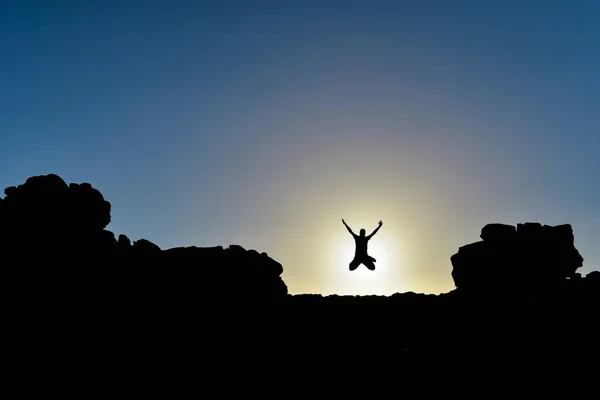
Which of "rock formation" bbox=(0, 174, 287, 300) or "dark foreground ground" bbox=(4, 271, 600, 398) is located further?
"rock formation" bbox=(0, 174, 287, 300)

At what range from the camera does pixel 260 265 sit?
966 inches

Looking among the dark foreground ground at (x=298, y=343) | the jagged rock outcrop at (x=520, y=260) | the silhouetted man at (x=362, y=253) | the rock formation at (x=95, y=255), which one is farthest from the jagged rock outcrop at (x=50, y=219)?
the jagged rock outcrop at (x=520, y=260)

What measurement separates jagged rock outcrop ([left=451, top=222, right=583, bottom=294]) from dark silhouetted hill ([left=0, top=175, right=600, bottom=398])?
0.29ft

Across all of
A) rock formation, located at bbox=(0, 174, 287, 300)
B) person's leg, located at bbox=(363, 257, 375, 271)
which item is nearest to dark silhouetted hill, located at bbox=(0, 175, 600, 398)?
rock formation, located at bbox=(0, 174, 287, 300)

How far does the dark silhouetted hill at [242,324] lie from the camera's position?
800 inches

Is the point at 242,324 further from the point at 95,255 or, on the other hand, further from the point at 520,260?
the point at 520,260

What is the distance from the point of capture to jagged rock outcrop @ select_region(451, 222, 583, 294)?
79.5 feet

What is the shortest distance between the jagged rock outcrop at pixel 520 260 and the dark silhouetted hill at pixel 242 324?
0.09 m

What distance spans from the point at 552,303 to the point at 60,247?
2145 centimetres

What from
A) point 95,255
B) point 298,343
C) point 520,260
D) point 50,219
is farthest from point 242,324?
point 520,260

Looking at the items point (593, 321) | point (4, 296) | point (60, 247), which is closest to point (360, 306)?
point (593, 321)

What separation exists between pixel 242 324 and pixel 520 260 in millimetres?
13346

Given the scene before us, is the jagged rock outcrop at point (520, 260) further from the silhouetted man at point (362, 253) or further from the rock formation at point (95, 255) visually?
the rock formation at point (95, 255)

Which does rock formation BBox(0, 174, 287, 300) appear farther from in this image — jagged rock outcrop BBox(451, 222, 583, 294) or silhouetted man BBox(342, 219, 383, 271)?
jagged rock outcrop BBox(451, 222, 583, 294)
